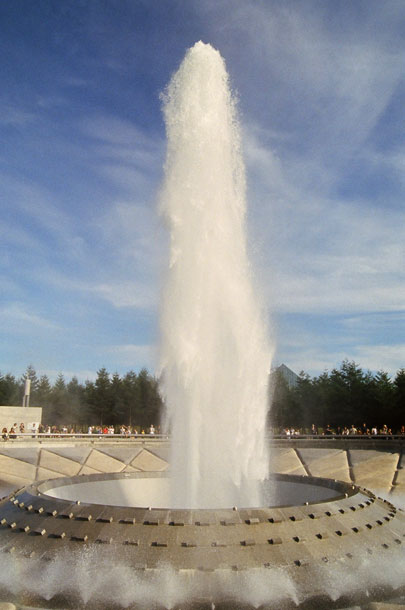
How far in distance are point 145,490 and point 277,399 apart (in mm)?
54883

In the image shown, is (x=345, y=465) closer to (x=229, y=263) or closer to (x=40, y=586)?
(x=229, y=263)

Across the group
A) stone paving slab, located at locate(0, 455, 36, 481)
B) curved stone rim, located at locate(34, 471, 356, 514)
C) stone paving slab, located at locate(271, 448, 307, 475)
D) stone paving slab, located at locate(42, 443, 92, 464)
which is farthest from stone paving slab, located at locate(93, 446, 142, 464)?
curved stone rim, located at locate(34, 471, 356, 514)

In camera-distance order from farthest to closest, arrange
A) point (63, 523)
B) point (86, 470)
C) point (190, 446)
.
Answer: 1. point (86, 470)
2. point (190, 446)
3. point (63, 523)

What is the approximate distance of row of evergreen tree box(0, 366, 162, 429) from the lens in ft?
248

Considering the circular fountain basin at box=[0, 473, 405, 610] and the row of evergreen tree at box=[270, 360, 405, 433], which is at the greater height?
the row of evergreen tree at box=[270, 360, 405, 433]

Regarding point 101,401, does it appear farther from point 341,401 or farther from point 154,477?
point 154,477

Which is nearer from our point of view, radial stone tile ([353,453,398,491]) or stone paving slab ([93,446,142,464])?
radial stone tile ([353,453,398,491])

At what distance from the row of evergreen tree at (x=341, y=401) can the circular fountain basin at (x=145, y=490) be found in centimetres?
4202

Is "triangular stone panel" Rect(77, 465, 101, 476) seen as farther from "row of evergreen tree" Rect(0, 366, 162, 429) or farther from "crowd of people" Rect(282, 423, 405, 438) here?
"row of evergreen tree" Rect(0, 366, 162, 429)

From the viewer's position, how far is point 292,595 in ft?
29.8

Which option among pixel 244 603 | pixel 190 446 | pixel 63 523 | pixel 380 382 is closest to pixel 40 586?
pixel 63 523

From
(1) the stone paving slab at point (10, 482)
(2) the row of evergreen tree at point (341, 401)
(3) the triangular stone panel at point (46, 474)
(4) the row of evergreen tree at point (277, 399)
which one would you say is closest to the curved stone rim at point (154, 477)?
(1) the stone paving slab at point (10, 482)

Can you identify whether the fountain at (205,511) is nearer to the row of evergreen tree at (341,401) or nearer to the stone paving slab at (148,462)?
the stone paving slab at (148,462)

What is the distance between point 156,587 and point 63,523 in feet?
9.49
